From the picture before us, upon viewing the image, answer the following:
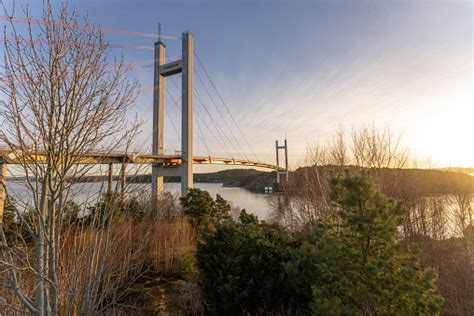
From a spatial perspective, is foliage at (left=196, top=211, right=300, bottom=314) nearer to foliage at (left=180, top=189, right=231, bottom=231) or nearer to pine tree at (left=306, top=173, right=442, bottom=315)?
pine tree at (left=306, top=173, right=442, bottom=315)

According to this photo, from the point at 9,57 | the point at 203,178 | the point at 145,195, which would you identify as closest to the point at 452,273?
the point at 145,195

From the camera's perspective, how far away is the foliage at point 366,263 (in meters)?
1.76

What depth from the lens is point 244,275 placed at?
2.71 meters

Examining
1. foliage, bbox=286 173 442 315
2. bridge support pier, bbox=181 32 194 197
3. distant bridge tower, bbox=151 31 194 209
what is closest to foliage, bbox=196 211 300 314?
foliage, bbox=286 173 442 315

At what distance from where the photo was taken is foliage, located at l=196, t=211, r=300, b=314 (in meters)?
2.67

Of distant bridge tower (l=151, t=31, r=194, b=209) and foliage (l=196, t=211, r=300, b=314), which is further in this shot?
distant bridge tower (l=151, t=31, r=194, b=209)

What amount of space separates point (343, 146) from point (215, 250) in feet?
19.1

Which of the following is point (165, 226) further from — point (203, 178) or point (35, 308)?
point (203, 178)

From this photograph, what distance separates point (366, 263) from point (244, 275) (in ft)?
4.51

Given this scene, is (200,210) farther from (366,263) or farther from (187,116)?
(187,116)

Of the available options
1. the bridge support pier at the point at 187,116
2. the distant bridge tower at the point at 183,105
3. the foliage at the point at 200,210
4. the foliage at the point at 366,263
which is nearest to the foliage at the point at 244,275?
the foliage at the point at 366,263

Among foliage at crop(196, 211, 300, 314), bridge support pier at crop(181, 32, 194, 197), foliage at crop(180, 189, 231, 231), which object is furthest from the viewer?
bridge support pier at crop(181, 32, 194, 197)

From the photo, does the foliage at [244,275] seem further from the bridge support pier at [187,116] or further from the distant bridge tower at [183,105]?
the bridge support pier at [187,116]

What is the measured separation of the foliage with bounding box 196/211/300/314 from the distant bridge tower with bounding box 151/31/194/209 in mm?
8662
